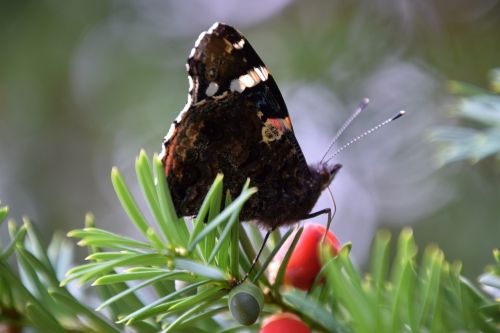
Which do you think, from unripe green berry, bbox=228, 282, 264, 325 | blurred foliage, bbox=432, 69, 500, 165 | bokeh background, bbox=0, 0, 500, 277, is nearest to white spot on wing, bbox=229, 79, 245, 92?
blurred foliage, bbox=432, 69, 500, 165

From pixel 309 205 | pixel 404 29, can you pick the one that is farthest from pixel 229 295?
pixel 404 29

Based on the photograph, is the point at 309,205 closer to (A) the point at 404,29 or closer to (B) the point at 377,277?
(B) the point at 377,277

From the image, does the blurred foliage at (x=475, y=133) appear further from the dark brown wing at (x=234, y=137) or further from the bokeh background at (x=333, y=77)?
the bokeh background at (x=333, y=77)

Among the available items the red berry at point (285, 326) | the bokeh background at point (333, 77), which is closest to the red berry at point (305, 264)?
the red berry at point (285, 326)

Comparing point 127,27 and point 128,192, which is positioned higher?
point 127,27

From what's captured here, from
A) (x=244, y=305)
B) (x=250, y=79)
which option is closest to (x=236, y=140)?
(x=250, y=79)

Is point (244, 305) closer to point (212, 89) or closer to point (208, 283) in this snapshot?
point (208, 283)
